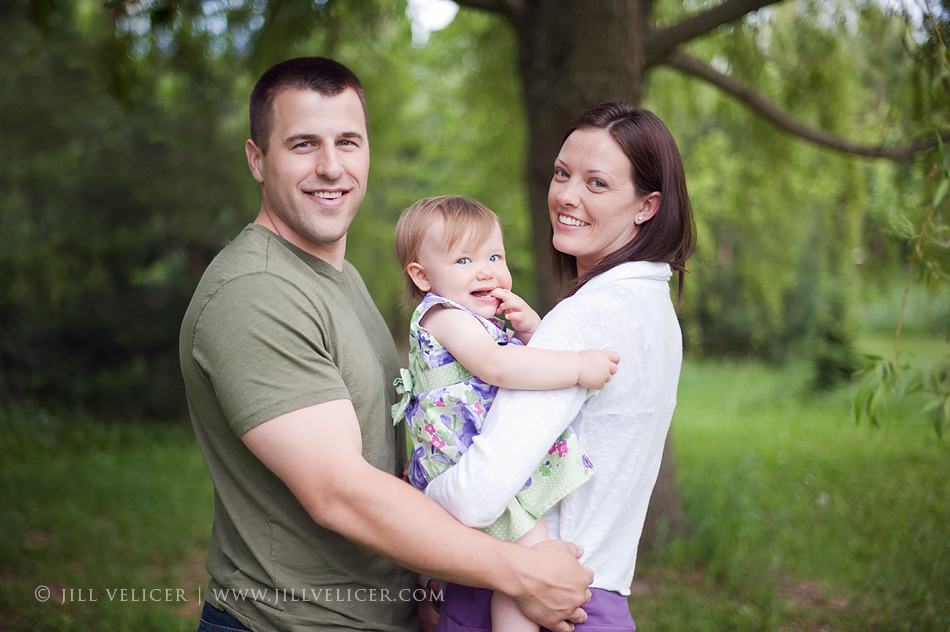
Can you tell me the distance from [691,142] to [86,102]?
7312 millimetres

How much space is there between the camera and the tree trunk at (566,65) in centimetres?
383

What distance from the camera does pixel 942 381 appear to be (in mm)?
2188

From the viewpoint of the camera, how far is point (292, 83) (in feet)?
5.76

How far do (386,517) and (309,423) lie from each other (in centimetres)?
26

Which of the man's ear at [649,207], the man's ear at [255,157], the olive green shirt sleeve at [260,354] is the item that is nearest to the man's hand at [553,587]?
the olive green shirt sleeve at [260,354]

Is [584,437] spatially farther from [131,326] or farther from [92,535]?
[131,326]

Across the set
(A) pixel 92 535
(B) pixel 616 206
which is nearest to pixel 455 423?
(B) pixel 616 206

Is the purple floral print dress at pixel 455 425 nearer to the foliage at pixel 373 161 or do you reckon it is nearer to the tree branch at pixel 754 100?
the foliage at pixel 373 161

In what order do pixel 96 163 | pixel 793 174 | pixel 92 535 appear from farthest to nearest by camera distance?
pixel 96 163 < pixel 793 174 < pixel 92 535

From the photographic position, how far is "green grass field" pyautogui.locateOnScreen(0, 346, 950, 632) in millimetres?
3738

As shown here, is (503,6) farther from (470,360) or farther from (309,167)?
(470,360)

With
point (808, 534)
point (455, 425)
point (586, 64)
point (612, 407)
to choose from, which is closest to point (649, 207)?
point (612, 407)

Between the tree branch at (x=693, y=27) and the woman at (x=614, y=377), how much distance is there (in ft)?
8.41

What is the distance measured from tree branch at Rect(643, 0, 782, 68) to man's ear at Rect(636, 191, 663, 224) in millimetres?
2664
